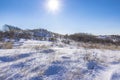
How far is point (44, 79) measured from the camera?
19.4ft

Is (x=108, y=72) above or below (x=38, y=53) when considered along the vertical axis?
below

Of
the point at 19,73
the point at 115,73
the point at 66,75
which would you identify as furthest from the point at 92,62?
the point at 19,73

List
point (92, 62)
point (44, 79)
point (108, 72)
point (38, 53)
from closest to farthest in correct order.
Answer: point (44, 79)
point (108, 72)
point (92, 62)
point (38, 53)

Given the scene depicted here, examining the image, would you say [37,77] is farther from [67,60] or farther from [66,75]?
[67,60]

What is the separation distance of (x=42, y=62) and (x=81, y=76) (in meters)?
1.76

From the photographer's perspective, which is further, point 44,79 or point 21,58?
point 21,58

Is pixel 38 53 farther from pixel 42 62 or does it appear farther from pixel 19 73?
pixel 19 73

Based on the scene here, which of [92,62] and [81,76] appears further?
[92,62]

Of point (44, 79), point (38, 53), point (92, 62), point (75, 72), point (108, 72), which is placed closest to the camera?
point (44, 79)

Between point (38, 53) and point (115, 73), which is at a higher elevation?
point (38, 53)

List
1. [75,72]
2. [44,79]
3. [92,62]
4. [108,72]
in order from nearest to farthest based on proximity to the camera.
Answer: [44,79] → [75,72] → [108,72] → [92,62]

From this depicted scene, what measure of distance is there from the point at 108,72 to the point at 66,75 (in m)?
1.69

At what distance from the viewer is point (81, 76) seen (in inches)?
243

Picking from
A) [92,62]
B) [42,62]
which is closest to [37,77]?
[42,62]
